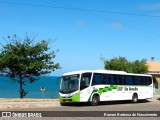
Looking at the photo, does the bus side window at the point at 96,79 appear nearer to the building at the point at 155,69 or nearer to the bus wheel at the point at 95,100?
the bus wheel at the point at 95,100

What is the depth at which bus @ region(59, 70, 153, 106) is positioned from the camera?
96.6 ft

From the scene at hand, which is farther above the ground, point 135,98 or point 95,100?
point 95,100

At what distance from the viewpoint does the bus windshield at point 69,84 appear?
29.4 m

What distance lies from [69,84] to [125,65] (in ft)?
112

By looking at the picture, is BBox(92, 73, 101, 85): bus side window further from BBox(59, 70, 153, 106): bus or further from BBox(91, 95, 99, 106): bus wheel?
BBox(91, 95, 99, 106): bus wheel

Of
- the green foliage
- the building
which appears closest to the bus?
the green foliage

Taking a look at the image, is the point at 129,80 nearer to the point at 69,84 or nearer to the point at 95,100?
the point at 95,100

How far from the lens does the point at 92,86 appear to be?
30.2 metres

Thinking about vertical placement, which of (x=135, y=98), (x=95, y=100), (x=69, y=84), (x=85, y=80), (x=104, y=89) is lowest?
(x=135, y=98)

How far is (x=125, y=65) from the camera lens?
207 ft

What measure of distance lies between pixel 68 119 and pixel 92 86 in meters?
12.1

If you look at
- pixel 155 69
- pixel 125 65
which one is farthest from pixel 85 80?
pixel 155 69

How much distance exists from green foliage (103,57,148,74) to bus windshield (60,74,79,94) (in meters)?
32.6

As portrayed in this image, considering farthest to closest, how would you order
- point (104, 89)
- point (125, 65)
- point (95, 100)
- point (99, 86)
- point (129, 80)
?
1. point (125, 65)
2. point (129, 80)
3. point (104, 89)
4. point (99, 86)
5. point (95, 100)
